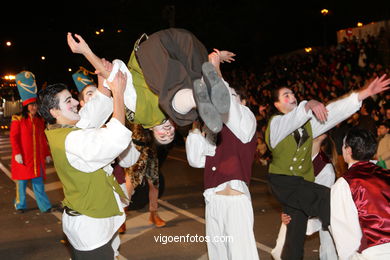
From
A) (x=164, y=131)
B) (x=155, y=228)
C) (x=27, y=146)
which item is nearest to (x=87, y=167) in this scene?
(x=164, y=131)

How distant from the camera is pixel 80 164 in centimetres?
332

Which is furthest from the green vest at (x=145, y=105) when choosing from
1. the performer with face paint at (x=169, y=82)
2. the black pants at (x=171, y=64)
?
the black pants at (x=171, y=64)

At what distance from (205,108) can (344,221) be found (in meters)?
1.33

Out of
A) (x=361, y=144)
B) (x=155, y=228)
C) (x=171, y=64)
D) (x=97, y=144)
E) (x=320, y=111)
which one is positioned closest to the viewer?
(x=97, y=144)

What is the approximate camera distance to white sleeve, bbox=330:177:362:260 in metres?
3.39

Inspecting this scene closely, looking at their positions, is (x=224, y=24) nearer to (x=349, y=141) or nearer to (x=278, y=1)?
(x=278, y=1)

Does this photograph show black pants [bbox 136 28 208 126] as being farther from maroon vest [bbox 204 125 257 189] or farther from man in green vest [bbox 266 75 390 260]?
man in green vest [bbox 266 75 390 260]

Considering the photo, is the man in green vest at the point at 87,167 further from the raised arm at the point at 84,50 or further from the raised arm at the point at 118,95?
the raised arm at the point at 84,50

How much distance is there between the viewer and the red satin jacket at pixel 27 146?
8.12 metres

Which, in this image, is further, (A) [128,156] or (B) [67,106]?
(A) [128,156]

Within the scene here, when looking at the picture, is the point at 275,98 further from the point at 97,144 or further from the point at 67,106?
the point at 97,144

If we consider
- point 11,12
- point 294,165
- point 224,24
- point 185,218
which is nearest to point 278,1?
point 224,24

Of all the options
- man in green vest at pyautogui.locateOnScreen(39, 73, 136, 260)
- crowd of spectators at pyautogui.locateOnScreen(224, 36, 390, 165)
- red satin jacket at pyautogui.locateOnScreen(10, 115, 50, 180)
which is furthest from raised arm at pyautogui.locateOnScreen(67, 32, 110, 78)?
crowd of spectators at pyautogui.locateOnScreen(224, 36, 390, 165)

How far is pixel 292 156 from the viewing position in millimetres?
4727
